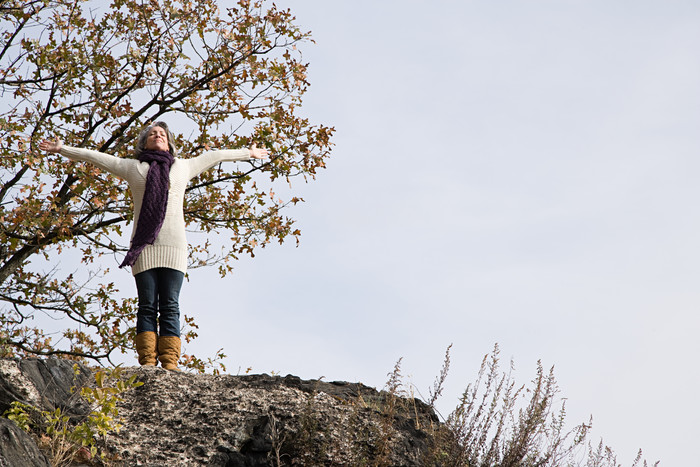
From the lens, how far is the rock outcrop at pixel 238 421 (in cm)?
491

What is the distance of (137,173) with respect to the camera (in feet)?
23.1

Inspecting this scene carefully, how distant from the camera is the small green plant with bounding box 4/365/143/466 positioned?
15.6 ft

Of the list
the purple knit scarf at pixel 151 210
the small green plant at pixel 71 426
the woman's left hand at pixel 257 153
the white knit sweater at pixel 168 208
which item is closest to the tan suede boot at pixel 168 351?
the white knit sweater at pixel 168 208

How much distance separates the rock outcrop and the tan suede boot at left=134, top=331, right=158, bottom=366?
0.75 metres

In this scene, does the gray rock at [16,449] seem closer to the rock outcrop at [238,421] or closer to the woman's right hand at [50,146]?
the rock outcrop at [238,421]

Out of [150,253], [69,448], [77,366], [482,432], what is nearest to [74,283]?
[150,253]

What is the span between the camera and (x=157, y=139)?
285 inches

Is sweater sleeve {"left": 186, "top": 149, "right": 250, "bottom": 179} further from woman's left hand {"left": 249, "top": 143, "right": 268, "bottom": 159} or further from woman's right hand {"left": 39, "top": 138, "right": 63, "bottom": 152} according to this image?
woman's right hand {"left": 39, "top": 138, "right": 63, "bottom": 152}

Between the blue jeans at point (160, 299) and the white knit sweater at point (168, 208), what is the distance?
0.29 ft

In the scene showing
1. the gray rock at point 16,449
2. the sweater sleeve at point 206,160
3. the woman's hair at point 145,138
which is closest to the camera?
the gray rock at point 16,449

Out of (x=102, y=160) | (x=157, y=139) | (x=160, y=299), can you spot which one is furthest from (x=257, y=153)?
(x=160, y=299)

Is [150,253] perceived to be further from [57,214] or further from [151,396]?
[57,214]

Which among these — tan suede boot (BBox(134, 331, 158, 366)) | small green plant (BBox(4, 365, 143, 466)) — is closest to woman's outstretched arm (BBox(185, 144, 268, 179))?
tan suede boot (BBox(134, 331, 158, 366))

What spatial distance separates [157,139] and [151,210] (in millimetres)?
845
